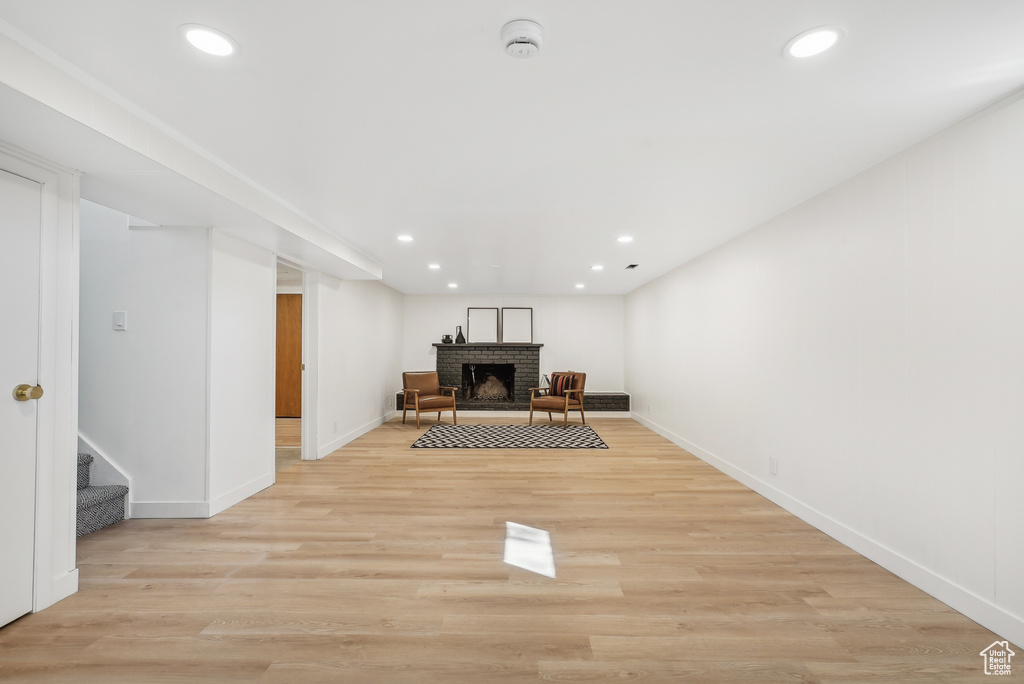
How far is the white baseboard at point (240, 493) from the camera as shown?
3.41 m

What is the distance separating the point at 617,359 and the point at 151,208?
289 inches

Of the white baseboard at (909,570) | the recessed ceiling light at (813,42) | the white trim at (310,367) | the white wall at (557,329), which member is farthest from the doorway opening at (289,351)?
the recessed ceiling light at (813,42)

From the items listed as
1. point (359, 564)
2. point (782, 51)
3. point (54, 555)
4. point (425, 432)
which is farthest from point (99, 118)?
point (425, 432)

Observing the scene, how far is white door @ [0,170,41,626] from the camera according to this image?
6.60ft

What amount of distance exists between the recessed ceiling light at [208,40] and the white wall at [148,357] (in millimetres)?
2062

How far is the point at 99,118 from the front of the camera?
73.5 inches

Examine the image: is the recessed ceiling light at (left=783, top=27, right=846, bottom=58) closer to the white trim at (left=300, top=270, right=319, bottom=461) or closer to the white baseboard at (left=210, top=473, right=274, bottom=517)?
the white baseboard at (left=210, top=473, right=274, bottom=517)

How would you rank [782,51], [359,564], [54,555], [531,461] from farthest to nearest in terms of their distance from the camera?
1. [531,461]
2. [359,564]
3. [54,555]
4. [782,51]

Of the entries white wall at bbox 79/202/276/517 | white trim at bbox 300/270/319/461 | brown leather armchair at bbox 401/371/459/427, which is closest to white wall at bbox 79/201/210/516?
white wall at bbox 79/202/276/517

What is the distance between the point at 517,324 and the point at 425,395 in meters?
2.20

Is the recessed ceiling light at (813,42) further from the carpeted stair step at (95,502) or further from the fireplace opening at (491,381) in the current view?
the fireplace opening at (491,381)

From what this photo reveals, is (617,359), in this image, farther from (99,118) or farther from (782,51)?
(99,118)

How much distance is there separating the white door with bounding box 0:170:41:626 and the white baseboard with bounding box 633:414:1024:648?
165 inches

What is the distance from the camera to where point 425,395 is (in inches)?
304
